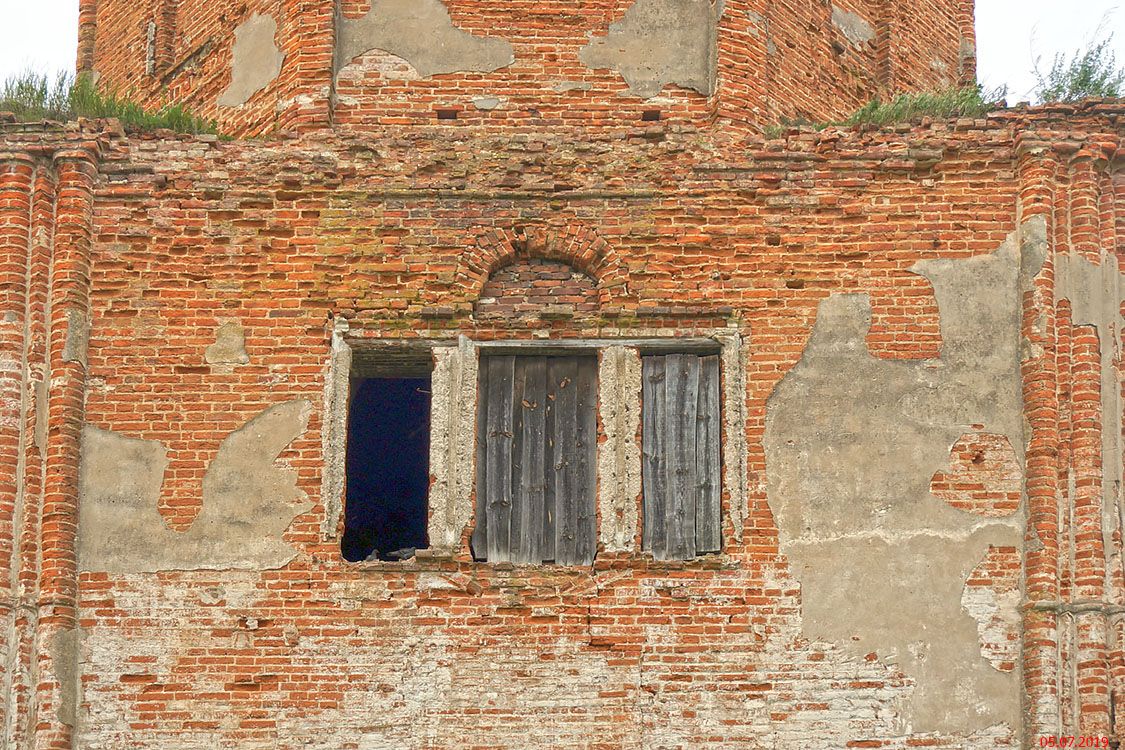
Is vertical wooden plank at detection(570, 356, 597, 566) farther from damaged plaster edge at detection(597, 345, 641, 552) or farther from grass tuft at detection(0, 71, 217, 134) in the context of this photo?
grass tuft at detection(0, 71, 217, 134)

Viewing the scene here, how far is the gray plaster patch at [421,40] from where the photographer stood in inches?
506

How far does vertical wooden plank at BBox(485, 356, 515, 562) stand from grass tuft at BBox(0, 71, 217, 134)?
2.58m

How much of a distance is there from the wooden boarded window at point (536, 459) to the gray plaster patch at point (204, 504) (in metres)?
1.13

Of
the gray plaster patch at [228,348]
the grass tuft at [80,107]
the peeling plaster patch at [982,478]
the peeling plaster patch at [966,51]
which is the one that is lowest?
the peeling plaster patch at [982,478]

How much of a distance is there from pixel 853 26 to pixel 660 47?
2.06 metres

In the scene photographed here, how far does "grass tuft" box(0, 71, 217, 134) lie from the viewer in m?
12.6

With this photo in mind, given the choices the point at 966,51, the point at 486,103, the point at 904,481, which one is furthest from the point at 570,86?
the point at 966,51

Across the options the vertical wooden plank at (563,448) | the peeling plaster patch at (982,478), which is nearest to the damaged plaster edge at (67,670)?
the vertical wooden plank at (563,448)

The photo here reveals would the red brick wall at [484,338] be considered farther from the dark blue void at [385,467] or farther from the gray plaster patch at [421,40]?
the dark blue void at [385,467]

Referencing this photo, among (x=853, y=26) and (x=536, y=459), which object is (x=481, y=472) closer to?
(x=536, y=459)

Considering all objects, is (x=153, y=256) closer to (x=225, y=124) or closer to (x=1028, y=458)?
(x=225, y=124)

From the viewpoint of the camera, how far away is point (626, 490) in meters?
11.8

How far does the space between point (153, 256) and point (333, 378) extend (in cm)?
144

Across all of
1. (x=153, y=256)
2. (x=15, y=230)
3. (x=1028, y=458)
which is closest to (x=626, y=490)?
(x=1028, y=458)
